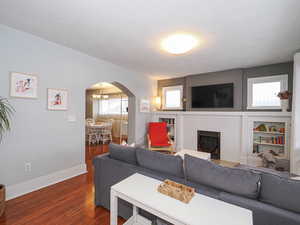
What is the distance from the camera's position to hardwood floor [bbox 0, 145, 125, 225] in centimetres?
164

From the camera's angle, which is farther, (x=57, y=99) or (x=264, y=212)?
(x=57, y=99)

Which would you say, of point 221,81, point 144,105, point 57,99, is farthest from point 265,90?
point 57,99

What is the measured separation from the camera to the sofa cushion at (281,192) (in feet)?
3.08

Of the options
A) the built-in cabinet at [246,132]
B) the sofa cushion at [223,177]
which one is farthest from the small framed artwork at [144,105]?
the sofa cushion at [223,177]

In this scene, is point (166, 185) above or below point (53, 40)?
below

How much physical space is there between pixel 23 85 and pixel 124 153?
191 centimetres

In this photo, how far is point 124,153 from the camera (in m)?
1.77

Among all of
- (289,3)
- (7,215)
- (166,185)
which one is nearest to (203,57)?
Result: (289,3)

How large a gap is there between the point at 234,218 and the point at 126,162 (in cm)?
122

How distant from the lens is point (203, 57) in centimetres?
307

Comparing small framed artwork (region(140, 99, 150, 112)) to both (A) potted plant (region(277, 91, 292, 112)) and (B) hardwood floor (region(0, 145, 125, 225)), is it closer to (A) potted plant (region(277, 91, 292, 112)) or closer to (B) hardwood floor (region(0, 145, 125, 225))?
(B) hardwood floor (region(0, 145, 125, 225))

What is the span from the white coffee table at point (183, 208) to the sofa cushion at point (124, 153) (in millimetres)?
517

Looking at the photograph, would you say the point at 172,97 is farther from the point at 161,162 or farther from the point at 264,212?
the point at 264,212

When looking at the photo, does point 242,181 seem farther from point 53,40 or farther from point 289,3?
point 53,40
